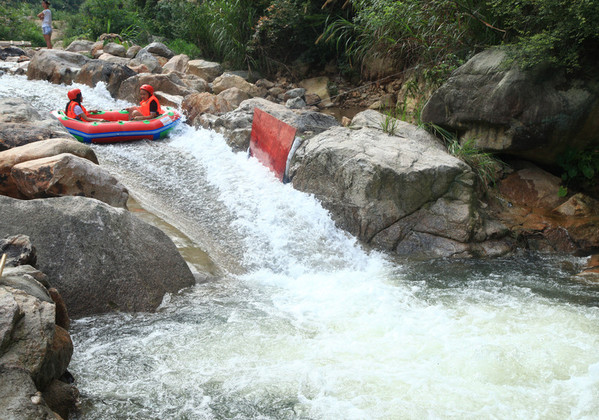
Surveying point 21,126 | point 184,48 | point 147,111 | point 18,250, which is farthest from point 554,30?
point 184,48

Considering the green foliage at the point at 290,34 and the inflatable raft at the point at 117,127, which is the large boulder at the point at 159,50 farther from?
the inflatable raft at the point at 117,127

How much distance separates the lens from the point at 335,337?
3.77 meters

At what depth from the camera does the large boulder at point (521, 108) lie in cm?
586

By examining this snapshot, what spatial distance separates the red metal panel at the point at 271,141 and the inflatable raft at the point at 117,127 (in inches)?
71.5

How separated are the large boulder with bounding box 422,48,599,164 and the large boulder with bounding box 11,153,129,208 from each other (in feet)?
14.0

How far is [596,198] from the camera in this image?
6023 millimetres

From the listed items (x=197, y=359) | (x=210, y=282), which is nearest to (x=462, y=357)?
(x=197, y=359)

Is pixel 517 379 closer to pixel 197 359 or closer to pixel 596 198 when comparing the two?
pixel 197 359

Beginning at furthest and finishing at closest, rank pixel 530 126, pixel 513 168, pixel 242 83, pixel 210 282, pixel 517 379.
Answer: pixel 242 83 < pixel 513 168 < pixel 530 126 < pixel 210 282 < pixel 517 379

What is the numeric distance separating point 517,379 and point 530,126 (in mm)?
3643

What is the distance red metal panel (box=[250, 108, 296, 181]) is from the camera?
6828mm

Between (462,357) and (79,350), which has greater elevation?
(462,357)

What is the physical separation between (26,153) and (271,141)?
3027 millimetres

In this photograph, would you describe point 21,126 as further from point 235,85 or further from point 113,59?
point 113,59
